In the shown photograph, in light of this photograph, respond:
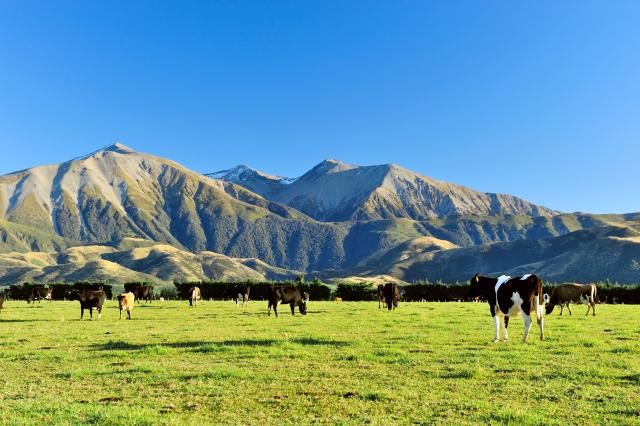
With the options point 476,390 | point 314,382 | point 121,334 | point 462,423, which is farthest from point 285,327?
point 462,423

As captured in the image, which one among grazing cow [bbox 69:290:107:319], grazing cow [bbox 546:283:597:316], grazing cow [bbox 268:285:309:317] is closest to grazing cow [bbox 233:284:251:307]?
grazing cow [bbox 268:285:309:317]

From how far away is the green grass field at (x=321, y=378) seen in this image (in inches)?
432

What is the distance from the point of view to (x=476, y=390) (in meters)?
13.0

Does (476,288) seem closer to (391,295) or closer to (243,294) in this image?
(391,295)

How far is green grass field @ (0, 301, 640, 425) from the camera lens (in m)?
11.0

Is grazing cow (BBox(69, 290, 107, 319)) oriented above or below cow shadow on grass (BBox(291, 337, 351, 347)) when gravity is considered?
above

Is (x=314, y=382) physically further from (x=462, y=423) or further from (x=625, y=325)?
(x=625, y=325)

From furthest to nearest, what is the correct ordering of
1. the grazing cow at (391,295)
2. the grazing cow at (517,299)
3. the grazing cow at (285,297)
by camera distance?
the grazing cow at (391,295) → the grazing cow at (285,297) → the grazing cow at (517,299)

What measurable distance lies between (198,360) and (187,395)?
Answer: 17.0ft

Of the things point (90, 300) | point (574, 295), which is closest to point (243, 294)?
point (90, 300)

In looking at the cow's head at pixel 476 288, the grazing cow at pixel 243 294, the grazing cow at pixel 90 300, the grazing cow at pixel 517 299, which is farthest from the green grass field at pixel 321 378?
the grazing cow at pixel 243 294

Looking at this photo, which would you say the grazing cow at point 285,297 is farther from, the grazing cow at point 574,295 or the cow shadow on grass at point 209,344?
the grazing cow at point 574,295

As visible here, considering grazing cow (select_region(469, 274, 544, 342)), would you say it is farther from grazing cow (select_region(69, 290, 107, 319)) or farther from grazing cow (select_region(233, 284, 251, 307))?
grazing cow (select_region(233, 284, 251, 307))

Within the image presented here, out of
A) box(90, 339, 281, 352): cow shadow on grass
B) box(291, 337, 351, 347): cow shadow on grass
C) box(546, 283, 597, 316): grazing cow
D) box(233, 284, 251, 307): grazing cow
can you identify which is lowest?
box(90, 339, 281, 352): cow shadow on grass
